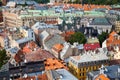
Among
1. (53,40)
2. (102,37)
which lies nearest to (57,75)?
(53,40)

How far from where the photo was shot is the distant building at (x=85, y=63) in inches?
2379

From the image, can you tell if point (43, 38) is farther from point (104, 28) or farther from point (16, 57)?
point (104, 28)

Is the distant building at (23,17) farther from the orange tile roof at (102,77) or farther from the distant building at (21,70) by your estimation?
the orange tile roof at (102,77)

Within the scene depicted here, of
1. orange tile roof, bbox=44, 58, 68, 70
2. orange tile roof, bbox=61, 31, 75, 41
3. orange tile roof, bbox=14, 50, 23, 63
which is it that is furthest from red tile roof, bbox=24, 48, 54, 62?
orange tile roof, bbox=61, 31, 75, 41

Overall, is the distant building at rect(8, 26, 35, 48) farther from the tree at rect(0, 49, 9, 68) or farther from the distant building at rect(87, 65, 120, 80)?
the distant building at rect(87, 65, 120, 80)

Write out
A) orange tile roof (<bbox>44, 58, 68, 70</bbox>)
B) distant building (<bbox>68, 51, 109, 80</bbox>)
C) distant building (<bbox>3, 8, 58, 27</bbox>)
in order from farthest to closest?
distant building (<bbox>3, 8, 58, 27</bbox>) → distant building (<bbox>68, 51, 109, 80</bbox>) → orange tile roof (<bbox>44, 58, 68, 70</bbox>)

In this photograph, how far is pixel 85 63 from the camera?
199 ft

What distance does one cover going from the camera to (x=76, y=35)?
8131 centimetres

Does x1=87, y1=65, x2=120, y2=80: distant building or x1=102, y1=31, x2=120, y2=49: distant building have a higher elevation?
x1=87, y1=65, x2=120, y2=80: distant building

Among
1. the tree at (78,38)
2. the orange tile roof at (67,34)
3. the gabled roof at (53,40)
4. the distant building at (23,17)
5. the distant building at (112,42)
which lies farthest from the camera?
the distant building at (23,17)

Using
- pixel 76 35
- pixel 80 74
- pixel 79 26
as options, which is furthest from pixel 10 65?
pixel 79 26

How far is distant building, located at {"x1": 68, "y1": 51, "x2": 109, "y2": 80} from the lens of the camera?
6044cm

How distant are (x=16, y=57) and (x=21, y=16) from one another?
142 ft

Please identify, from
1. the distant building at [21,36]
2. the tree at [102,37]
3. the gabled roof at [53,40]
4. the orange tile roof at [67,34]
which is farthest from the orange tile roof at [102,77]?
the orange tile roof at [67,34]
